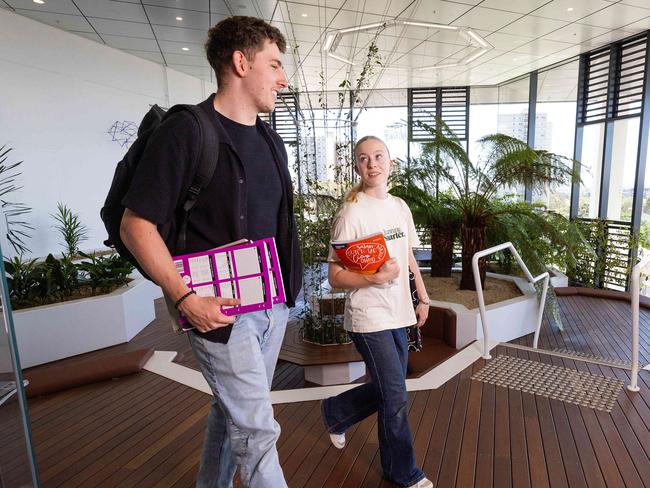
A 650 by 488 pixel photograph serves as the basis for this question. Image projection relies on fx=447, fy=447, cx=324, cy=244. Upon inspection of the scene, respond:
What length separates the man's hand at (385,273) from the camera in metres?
1.77

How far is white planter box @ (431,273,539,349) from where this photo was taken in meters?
4.27

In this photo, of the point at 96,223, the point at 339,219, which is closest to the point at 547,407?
the point at 339,219

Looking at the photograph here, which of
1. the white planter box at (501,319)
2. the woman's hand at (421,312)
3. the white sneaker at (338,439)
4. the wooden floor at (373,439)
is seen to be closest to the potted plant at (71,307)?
the wooden floor at (373,439)

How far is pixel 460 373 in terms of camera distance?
10.2 ft

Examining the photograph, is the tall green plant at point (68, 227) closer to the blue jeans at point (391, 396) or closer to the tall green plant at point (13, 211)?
the tall green plant at point (13, 211)

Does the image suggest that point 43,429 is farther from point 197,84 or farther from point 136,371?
point 197,84

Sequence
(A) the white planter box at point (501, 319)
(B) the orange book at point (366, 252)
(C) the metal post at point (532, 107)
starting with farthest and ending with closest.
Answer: (C) the metal post at point (532, 107) → (A) the white planter box at point (501, 319) → (B) the orange book at point (366, 252)

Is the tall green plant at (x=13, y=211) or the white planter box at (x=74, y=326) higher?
the tall green plant at (x=13, y=211)

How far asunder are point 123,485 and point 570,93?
30.2 feet

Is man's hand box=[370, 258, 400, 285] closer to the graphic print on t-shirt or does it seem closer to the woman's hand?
the graphic print on t-shirt

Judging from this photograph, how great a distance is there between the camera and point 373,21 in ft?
20.1

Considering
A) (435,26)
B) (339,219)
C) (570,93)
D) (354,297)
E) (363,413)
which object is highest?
(435,26)

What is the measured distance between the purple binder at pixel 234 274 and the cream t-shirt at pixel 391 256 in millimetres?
653

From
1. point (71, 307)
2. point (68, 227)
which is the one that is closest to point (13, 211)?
point (68, 227)
